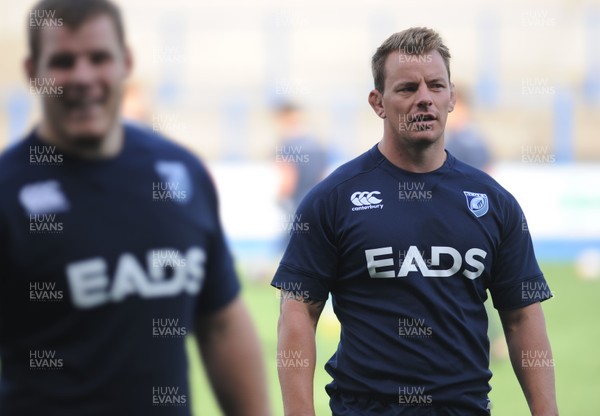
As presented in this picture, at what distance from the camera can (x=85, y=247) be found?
254 centimetres

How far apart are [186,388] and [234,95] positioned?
22.4 metres

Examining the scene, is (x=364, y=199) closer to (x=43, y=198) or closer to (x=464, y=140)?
(x=43, y=198)

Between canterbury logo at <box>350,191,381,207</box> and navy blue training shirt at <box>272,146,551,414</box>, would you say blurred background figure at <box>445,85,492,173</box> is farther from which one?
canterbury logo at <box>350,191,381,207</box>

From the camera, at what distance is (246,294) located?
13969 millimetres

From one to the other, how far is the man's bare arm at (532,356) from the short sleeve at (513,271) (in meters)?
0.04

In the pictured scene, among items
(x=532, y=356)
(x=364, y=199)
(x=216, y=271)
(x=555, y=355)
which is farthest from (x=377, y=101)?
(x=555, y=355)

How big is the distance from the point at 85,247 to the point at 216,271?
445mm

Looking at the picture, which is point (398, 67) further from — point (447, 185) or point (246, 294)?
point (246, 294)

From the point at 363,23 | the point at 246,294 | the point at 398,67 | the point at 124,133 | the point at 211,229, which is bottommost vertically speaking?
the point at 246,294

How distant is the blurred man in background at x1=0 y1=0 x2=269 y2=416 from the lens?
252 centimetres

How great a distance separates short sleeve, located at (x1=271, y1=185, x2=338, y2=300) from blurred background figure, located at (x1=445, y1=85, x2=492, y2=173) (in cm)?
546

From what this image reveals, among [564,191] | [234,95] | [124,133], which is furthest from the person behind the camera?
[234,95]

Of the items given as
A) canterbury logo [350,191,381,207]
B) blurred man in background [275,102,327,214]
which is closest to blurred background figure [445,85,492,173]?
blurred man in background [275,102,327,214]

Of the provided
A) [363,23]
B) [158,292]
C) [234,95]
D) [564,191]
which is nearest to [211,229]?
[158,292]
